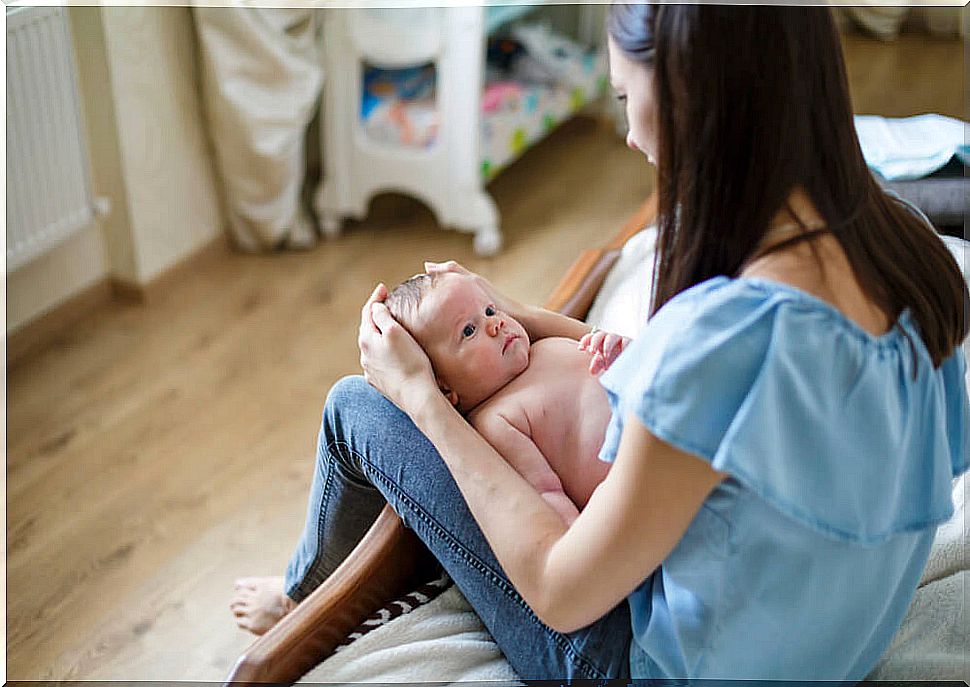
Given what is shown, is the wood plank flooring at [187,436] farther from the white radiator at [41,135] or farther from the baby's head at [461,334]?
the baby's head at [461,334]

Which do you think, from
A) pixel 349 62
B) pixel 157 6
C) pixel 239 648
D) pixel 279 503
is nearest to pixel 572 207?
pixel 349 62

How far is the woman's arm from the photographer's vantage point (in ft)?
2.82

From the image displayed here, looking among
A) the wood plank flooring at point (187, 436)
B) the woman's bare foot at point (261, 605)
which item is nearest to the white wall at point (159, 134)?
the wood plank flooring at point (187, 436)

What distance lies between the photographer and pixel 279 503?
205cm

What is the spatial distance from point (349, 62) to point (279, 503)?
128cm

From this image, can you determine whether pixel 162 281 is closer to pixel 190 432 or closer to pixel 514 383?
pixel 190 432

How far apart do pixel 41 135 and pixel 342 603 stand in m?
1.50

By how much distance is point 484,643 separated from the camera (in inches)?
46.6

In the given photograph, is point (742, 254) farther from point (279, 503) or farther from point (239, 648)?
point (279, 503)

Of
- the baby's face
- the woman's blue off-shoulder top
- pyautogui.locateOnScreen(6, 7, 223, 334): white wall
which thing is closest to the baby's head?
the baby's face

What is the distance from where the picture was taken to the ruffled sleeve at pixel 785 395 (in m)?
0.83

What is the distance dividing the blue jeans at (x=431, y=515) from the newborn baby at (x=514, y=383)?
0.09 m

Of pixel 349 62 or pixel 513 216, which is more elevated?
pixel 349 62

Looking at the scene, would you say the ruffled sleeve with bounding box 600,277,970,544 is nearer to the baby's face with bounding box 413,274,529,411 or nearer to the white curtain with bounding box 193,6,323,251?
the baby's face with bounding box 413,274,529,411
